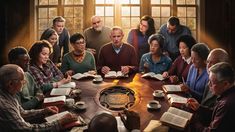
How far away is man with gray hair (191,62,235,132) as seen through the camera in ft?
11.6

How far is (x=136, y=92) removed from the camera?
498cm

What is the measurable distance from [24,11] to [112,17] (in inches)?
79.5

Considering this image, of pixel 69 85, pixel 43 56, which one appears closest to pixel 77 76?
pixel 69 85

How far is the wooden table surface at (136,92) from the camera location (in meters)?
4.26

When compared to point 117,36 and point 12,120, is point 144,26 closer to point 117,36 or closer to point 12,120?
point 117,36

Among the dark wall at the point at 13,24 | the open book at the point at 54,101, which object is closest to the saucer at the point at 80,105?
the open book at the point at 54,101

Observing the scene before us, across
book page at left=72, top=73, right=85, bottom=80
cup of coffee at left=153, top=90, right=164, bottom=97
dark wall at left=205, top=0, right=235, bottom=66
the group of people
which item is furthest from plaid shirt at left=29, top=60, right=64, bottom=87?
dark wall at left=205, top=0, right=235, bottom=66

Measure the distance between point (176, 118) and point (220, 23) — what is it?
5124 mm

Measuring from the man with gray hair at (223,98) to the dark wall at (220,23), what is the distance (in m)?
5.00

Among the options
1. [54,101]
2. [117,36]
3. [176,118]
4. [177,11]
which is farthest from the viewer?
[177,11]

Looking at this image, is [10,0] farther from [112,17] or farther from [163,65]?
[163,65]

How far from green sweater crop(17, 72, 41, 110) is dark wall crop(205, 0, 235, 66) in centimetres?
499

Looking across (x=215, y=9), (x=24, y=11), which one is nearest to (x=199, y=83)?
(x=215, y=9)

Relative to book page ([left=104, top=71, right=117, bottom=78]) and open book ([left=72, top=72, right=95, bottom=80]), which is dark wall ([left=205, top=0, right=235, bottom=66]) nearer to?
book page ([left=104, top=71, right=117, bottom=78])
